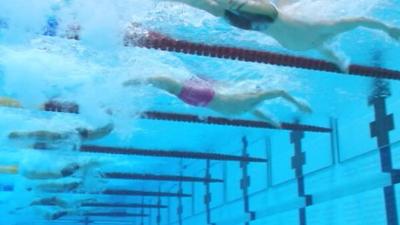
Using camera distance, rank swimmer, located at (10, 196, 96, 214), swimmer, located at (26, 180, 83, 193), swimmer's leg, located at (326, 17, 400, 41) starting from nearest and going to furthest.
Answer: swimmer's leg, located at (326, 17, 400, 41) < swimmer, located at (26, 180, 83, 193) < swimmer, located at (10, 196, 96, 214)

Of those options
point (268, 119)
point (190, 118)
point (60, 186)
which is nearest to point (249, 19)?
point (190, 118)

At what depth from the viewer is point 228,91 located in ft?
31.3

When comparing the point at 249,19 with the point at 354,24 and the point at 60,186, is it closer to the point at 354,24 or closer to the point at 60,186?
the point at 354,24

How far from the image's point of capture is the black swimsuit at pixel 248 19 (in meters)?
5.71

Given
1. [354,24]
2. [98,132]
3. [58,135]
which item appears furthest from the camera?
[58,135]

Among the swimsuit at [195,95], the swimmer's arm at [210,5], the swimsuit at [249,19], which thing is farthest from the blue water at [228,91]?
the swimmer's arm at [210,5]

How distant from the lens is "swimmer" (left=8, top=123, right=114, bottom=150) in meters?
Answer: 10.6

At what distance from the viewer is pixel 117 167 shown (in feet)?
61.2

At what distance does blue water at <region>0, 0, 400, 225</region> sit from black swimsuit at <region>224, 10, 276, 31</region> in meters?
0.97

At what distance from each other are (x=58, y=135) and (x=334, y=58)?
679 cm

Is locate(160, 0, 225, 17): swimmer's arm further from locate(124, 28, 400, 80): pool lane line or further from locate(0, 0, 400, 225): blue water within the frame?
locate(0, 0, 400, 225): blue water

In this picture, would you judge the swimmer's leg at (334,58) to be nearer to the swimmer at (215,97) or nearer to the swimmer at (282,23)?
the swimmer at (282,23)

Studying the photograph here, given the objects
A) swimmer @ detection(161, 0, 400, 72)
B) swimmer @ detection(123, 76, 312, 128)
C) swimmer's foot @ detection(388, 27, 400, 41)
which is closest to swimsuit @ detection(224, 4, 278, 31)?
swimmer @ detection(161, 0, 400, 72)

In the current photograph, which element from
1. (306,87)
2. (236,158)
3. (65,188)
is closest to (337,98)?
(306,87)
